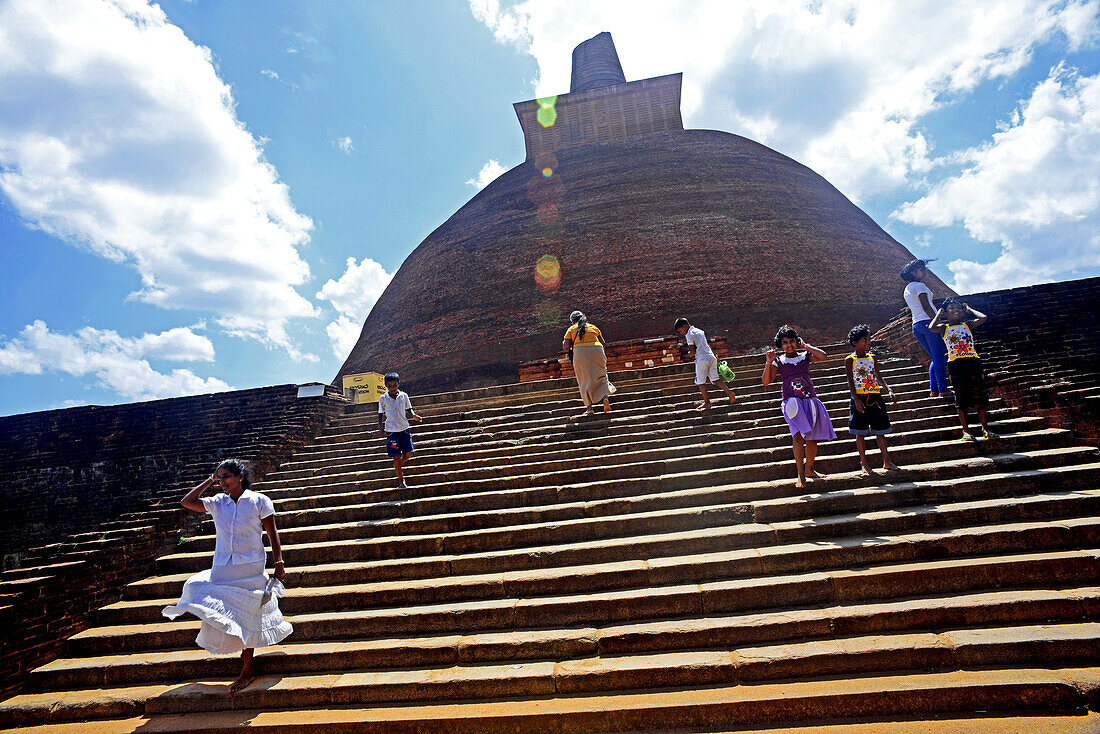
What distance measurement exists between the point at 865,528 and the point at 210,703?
3845mm

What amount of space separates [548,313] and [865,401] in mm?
9018

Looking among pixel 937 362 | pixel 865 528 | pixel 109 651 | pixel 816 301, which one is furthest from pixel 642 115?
pixel 109 651

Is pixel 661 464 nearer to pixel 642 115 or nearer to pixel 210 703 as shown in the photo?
pixel 210 703

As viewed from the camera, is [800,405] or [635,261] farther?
[635,261]

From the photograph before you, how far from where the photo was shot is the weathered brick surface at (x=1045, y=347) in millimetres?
3938

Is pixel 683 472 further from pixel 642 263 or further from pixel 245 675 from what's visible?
pixel 642 263

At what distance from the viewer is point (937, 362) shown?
4.68 m

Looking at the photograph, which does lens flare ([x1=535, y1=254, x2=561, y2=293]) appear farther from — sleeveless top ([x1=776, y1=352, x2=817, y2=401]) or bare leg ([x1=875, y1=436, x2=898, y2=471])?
bare leg ([x1=875, y1=436, x2=898, y2=471])

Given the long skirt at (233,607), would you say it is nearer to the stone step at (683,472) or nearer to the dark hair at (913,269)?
the stone step at (683,472)

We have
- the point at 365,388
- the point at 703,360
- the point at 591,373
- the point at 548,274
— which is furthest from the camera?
the point at 548,274

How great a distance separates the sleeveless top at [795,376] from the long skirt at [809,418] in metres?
0.06

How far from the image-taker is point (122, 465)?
7.37 meters

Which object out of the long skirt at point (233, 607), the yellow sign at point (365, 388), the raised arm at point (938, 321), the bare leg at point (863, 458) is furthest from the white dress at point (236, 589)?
the yellow sign at point (365, 388)

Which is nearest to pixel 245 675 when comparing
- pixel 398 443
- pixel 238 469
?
pixel 238 469
